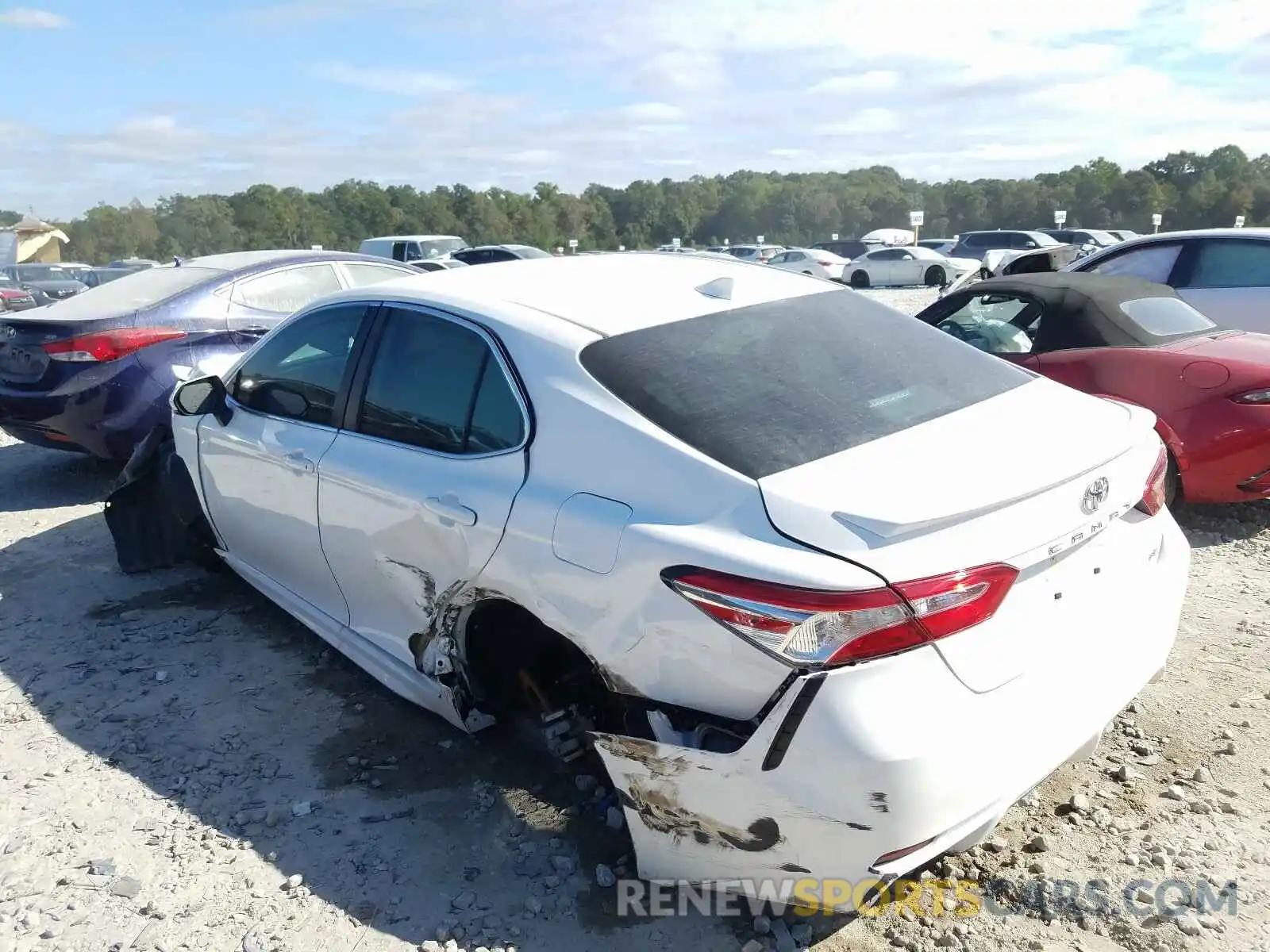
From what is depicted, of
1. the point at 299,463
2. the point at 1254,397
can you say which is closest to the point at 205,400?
the point at 299,463

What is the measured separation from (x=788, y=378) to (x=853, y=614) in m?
0.92

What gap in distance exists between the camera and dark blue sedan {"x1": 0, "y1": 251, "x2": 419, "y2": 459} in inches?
240

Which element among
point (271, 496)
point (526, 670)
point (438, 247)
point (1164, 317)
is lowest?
point (438, 247)

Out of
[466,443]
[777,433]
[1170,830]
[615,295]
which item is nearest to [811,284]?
[615,295]

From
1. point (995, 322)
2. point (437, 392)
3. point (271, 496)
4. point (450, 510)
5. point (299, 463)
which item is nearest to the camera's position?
point (450, 510)

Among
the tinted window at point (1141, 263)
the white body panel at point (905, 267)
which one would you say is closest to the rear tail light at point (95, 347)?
the tinted window at point (1141, 263)

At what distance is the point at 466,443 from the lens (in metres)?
2.93

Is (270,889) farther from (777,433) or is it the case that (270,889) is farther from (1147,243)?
(1147,243)

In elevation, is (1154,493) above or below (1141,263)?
below

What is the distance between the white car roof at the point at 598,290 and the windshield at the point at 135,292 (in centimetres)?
345

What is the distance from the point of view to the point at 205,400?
4227mm

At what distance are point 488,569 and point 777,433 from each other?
0.90m

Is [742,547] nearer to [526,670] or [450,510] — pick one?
[450,510]

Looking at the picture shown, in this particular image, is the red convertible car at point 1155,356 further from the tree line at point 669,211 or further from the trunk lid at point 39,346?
the tree line at point 669,211
